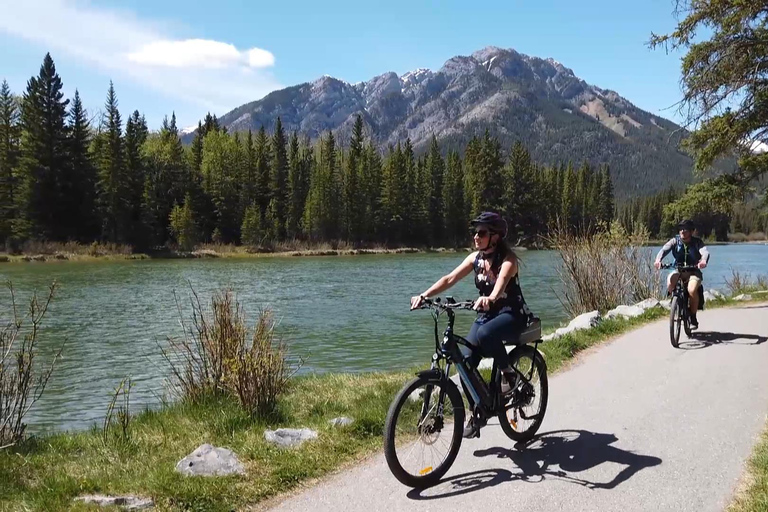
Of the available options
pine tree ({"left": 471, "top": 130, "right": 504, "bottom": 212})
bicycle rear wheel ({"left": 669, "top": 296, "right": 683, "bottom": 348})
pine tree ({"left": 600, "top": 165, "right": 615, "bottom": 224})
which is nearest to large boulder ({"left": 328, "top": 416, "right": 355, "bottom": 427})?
bicycle rear wheel ({"left": 669, "top": 296, "right": 683, "bottom": 348})

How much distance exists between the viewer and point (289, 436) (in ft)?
19.8

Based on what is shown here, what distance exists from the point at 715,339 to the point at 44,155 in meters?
67.9

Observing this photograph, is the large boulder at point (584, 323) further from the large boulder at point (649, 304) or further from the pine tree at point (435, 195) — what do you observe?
the pine tree at point (435, 195)

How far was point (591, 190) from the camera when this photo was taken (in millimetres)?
122125

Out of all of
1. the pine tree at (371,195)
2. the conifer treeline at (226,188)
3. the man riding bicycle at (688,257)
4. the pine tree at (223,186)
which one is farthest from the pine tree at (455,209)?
the man riding bicycle at (688,257)

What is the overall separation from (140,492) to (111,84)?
7732 cm

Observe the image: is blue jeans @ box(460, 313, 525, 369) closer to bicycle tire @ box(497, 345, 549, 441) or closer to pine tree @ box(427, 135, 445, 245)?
bicycle tire @ box(497, 345, 549, 441)

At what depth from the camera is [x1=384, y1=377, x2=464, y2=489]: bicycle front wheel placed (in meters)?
4.66

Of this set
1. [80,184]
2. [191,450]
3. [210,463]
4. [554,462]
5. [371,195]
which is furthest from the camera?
[371,195]

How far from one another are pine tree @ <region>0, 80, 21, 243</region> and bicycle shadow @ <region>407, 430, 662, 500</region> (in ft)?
209

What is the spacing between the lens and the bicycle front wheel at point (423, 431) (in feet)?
15.3

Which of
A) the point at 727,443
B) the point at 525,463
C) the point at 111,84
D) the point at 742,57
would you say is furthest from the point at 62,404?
the point at 111,84

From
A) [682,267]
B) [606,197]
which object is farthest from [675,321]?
[606,197]

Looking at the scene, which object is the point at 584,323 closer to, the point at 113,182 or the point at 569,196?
the point at 113,182
